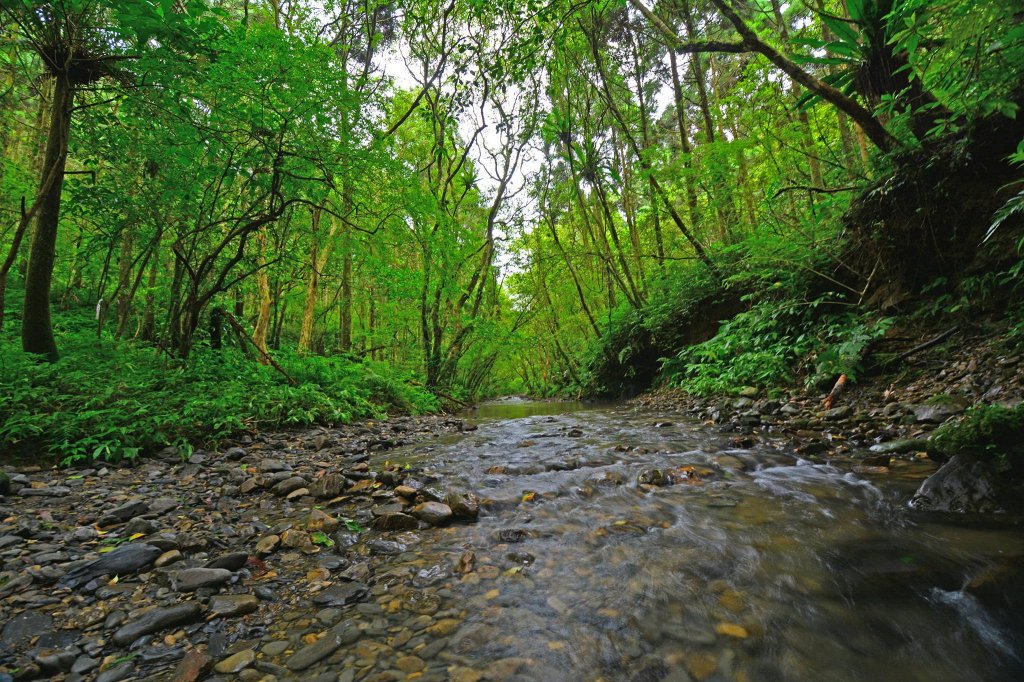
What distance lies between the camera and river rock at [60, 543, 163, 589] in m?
2.08

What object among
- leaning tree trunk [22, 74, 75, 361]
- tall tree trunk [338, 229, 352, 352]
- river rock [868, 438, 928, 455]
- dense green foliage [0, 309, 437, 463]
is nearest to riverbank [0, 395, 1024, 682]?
river rock [868, 438, 928, 455]

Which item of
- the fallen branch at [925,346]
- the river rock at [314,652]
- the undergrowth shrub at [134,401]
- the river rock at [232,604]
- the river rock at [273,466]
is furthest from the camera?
the fallen branch at [925,346]

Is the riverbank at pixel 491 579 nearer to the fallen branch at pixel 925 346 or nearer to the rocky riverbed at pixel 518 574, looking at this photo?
the rocky riverbed at pixel 518 574

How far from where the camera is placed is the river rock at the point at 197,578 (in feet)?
6.77

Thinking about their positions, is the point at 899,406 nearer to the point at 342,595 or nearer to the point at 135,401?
the point at 342,595

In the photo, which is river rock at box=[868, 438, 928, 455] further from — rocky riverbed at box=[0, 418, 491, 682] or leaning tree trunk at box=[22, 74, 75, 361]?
leaning tree trunk at box=[22, 74, 75, 361]

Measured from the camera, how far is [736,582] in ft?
7.03

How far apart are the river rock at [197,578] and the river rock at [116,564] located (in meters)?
0.28

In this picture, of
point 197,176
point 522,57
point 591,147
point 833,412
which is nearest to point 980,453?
point 833,412

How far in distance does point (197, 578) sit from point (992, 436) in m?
5.00

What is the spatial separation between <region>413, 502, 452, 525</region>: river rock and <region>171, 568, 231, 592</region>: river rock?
1.25m

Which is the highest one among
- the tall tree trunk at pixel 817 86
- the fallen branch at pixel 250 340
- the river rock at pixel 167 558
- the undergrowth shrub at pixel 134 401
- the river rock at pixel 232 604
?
the tall tree trunk at pixel 817 86

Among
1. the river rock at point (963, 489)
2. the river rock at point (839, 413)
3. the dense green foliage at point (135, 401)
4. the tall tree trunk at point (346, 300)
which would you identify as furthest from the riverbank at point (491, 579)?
the tall tree trunk at point (346, 300)

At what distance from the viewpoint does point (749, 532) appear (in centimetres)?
269
